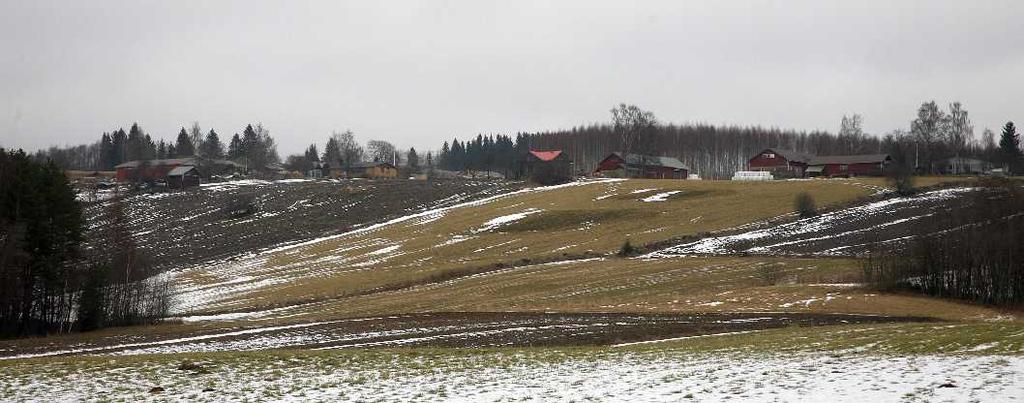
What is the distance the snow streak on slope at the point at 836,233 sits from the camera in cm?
7325

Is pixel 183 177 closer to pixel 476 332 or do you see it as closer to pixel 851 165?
pixel 851 165

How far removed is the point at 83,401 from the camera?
1762 cm

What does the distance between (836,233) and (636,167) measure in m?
77.0

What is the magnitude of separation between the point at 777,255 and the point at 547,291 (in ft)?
82.7

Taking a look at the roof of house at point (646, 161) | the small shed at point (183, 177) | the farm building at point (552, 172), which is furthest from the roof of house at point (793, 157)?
the small shed at point (183, 177)

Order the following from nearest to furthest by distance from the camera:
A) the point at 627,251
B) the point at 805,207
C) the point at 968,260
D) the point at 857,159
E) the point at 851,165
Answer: the point at 968,260, the point at 627,251, the point at 805,207, the point at 857,159, the point at 851,165

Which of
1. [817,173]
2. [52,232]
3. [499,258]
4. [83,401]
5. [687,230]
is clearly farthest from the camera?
[817,173]

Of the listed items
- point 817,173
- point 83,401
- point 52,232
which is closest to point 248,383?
point 83,401

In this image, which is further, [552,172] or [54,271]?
[552,172]

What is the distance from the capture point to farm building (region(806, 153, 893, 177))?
449 ft

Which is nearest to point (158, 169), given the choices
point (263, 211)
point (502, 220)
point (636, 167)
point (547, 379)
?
point (263, 211)

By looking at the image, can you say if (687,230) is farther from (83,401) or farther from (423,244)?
(83,401)

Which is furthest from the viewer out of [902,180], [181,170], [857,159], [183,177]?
[181,170]

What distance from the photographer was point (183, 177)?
6417 inches
